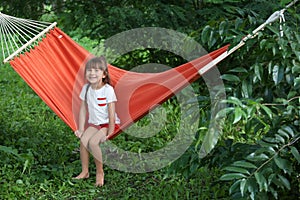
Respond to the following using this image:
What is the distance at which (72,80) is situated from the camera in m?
3.41

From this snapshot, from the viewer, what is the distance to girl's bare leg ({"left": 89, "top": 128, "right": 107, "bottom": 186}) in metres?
3.25

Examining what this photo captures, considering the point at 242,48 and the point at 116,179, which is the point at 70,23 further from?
the point at 242,48

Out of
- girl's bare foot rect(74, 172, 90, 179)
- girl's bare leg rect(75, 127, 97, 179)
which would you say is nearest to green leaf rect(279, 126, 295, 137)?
girl's bare leg rect(75, 127, 97, 179)

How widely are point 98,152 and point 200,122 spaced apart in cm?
99

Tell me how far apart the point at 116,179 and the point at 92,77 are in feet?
1.92

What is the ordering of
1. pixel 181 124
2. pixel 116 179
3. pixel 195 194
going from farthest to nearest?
pixel 181 124 → pixel 116 179 → pixel 195 194

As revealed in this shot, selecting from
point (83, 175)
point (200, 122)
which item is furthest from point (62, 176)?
point (200, 122)

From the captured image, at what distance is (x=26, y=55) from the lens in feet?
10.9

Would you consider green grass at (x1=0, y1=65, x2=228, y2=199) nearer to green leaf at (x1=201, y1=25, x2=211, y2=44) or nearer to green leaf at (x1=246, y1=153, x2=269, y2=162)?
green leaf at (x1=246, y1=153, x2=269, y2=162)

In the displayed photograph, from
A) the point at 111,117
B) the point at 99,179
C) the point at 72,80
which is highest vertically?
the point at 72,80

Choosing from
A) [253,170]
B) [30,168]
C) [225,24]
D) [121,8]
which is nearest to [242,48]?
[225,24]

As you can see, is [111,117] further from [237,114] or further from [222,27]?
[237,114]

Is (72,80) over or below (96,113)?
over

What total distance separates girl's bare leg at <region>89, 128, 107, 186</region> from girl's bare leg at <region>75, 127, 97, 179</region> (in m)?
0.03
